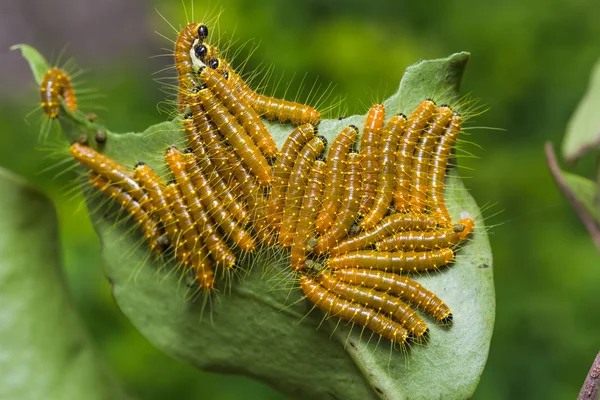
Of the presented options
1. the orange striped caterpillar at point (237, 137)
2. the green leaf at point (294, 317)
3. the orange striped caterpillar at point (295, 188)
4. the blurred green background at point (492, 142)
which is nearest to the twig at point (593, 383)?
the green leaf at point (294, 317)

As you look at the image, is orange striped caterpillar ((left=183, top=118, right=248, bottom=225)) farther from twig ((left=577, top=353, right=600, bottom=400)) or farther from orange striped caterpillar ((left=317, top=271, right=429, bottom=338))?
twig ((left=577, top=353, right=600, bottom=400))

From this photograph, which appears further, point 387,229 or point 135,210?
point 135,210

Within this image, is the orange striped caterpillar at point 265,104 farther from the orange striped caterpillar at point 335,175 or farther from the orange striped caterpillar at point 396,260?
the orange striped caterpillar at point 396,260

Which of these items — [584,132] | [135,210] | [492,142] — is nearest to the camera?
[584,132]

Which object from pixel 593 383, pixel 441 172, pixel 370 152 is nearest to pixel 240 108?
pixel 370 152

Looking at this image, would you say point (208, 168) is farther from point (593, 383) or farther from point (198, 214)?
point (593, 383)

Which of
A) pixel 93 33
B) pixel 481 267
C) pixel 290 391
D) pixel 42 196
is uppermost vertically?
pixel 93 33

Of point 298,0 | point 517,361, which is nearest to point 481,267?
point 517,361

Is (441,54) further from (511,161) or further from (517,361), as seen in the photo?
(517,361)
